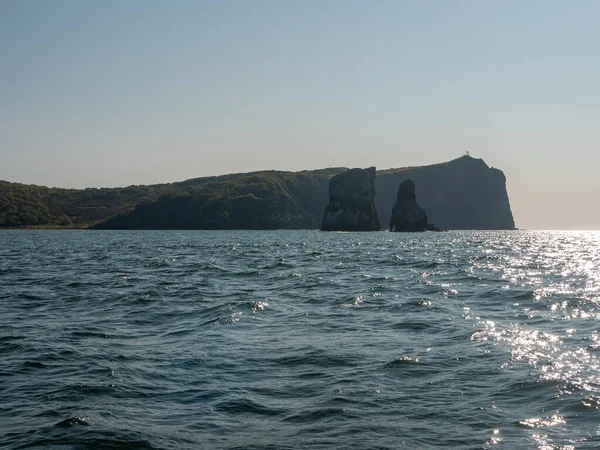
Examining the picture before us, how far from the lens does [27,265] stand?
5172cm

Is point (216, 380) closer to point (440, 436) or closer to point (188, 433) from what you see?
point (188, 433)

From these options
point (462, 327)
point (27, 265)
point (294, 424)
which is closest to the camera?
point (294, 424)

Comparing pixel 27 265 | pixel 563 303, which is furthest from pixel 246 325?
pixel 27 265

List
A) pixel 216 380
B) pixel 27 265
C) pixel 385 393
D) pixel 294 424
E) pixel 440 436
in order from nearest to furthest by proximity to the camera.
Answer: pixel 440 436
pixel 294 424
pixel 385 393
pixel 216 380
pixel 27 265

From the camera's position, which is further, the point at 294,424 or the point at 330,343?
the point at 330,343

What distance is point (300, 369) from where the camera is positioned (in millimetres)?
15258

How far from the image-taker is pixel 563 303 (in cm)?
2711

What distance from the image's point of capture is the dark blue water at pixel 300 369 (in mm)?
10586

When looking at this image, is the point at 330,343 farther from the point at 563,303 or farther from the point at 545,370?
the point at 563,303

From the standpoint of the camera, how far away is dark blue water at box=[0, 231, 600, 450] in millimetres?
10586

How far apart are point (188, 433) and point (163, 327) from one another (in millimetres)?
11381

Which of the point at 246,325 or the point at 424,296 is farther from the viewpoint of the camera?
the point at 424,296

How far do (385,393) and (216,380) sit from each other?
398 centimetres

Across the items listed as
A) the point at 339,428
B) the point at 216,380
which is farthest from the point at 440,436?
the point at 216,380
